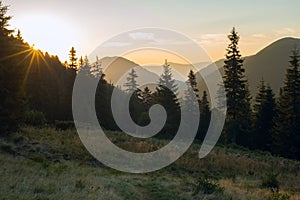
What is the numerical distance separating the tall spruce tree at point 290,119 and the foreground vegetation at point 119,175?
11.3 m

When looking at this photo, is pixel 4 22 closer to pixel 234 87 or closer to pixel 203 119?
pixel 234 87

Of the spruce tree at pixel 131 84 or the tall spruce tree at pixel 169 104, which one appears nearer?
the tall spruce tree at pixel 169 104

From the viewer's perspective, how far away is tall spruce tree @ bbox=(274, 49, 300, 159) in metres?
39.7

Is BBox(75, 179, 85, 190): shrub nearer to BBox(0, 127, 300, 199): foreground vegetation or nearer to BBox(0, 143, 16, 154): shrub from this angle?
BBox(0, 127, 300, 199): foreground vegetation

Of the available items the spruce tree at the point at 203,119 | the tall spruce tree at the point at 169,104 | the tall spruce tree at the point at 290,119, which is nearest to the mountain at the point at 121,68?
the tall spruce tree at the point at 169,104

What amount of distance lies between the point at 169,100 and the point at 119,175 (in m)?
33.8

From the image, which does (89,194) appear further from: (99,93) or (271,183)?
(99,93)

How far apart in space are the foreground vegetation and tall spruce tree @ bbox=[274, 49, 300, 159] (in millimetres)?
11327

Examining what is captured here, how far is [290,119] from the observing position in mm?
40094

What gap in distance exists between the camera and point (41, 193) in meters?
9.87

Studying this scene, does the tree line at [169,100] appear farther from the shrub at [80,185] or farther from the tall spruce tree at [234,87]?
the shrub at [80,185]

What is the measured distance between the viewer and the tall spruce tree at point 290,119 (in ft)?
130

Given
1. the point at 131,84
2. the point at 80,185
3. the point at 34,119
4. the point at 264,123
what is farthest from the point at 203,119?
the point at 80,185

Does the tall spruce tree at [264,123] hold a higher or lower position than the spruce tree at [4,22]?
lower
